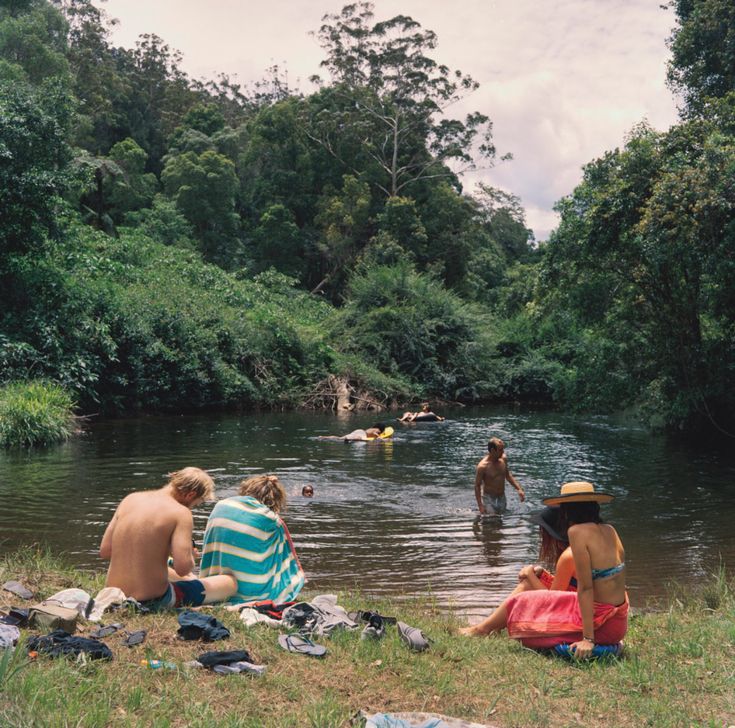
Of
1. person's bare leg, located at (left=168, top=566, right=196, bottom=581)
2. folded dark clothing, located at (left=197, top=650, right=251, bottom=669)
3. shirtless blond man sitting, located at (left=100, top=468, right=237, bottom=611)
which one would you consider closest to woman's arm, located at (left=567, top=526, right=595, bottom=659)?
folded dark clothing, located at (left=197, top=650, right=251, bottom=669)

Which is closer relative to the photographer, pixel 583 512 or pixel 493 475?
pixel 583 512

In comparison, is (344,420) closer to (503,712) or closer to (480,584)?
(480,584)

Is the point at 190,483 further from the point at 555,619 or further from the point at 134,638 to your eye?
the point at 555,619

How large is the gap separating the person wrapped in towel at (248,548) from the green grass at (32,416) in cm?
1329

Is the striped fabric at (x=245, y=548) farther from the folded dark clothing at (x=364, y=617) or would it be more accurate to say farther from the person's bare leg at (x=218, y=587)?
the folded dark clothing at (x=364, y=617)

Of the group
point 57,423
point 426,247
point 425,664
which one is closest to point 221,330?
point 57,423

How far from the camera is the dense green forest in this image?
20.3 m

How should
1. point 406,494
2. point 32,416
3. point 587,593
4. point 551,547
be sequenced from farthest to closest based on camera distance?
point 32,416 → point 406,494 → point 551,547 → point 587,593

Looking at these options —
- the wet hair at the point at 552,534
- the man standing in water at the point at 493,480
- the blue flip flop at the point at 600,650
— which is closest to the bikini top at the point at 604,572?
the blue flip flop at the point at 600,650

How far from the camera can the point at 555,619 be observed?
5707mm

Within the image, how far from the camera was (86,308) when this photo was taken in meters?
24.8

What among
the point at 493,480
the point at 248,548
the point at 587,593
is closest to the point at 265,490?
the point at 248,548

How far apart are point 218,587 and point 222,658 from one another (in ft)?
5.61

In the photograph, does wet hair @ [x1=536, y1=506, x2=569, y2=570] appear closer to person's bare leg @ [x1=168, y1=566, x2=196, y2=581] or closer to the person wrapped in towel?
the person wrapped in towel
